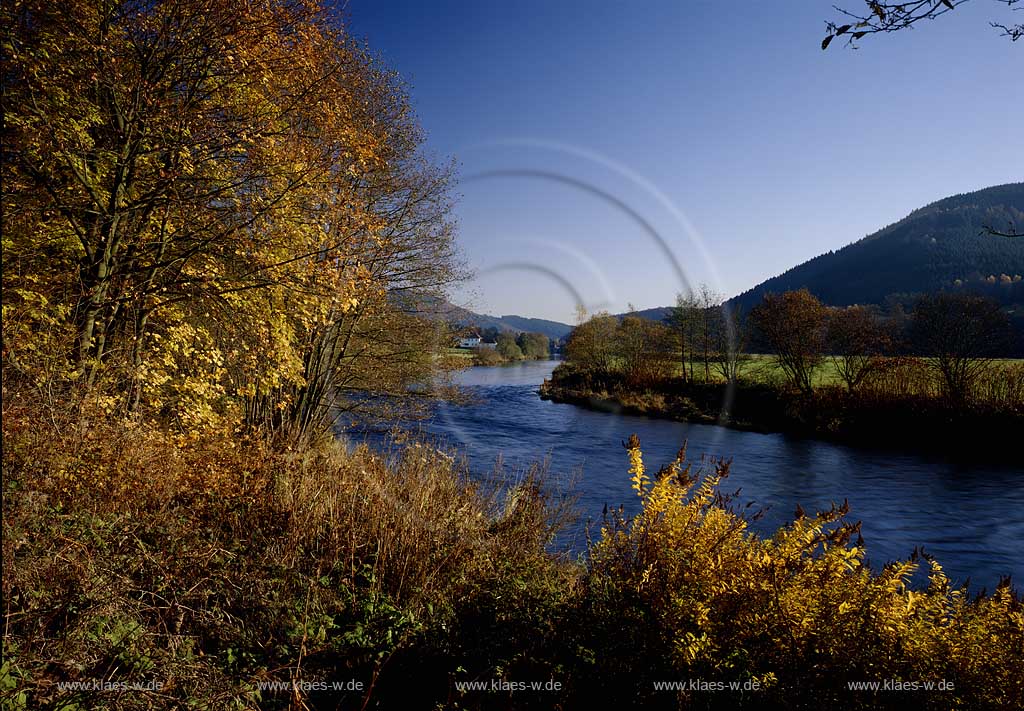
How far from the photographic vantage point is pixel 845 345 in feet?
85.7

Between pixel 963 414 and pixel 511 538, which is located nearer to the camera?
pixel 511 538

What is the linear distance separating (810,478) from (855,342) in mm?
12264

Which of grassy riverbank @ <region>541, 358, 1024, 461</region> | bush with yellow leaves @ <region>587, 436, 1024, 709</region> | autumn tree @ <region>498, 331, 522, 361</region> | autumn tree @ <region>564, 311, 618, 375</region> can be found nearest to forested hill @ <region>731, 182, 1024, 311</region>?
autumn tree @ <region>564, 311, 618, 375</region>

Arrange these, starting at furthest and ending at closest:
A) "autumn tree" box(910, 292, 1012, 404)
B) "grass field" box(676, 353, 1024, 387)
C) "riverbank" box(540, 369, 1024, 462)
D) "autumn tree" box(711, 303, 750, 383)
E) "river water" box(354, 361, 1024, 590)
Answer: "autumn tree" box(711, 303, 750, 383), "grass field" box(676, 353, 1024, 387), "autumn tree" box(910, 292, 1012, 404), "riverbank" box(540, 369, 1024, 462), "river water" box(354, 361, 1024, 590)

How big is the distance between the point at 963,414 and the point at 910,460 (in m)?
4.43

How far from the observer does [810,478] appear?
16.5 meters

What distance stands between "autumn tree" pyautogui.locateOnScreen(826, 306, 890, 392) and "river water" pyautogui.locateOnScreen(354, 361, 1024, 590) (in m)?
5.44

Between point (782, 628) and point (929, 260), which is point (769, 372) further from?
point (929, 260)

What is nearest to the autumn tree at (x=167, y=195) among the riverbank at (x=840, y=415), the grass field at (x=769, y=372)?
the riverbank at (x=840, y=415)

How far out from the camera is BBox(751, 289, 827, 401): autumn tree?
90.1 feet

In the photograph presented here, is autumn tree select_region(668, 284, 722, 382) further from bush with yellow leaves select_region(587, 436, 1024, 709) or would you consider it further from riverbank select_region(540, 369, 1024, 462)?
bush with yellow leaves select_region(587, 436, 1024, 709)

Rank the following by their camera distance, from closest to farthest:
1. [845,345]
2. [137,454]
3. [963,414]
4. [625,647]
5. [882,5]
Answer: [882,5] < [625,647] < [137,454] < [963,414] < [845,345]

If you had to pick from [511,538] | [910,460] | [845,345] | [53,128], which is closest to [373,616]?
[511,538]

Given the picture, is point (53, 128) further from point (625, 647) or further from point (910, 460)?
point (910, 460)
